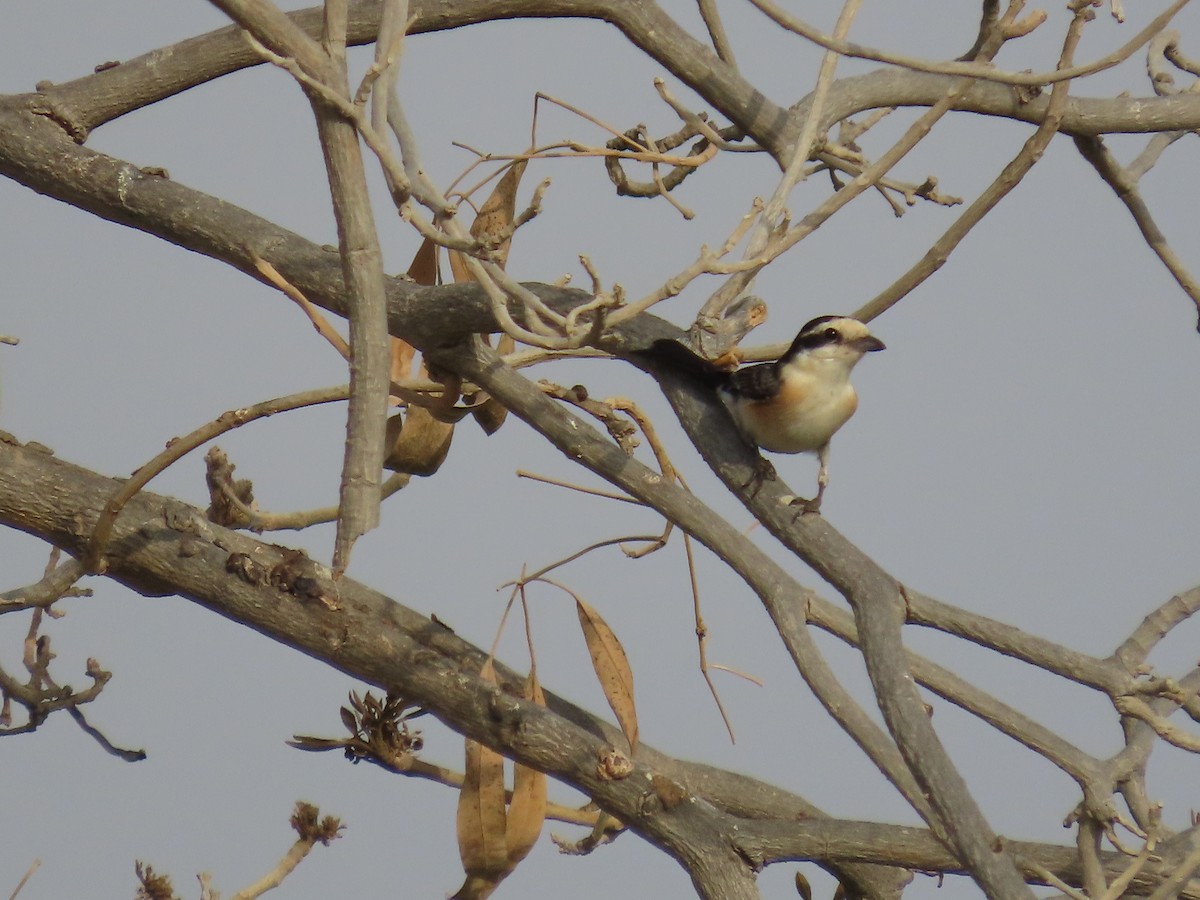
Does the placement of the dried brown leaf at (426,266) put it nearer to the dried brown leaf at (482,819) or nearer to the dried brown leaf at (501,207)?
the dried brown leaf at (501,207)

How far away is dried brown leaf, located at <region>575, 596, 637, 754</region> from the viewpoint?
2125mm

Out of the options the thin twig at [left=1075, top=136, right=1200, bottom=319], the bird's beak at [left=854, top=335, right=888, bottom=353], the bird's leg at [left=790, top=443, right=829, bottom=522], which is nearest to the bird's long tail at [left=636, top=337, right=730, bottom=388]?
the bird's leg at [left=790, top=443, right=829, bottom=522]

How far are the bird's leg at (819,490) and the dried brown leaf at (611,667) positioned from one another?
0.39 m

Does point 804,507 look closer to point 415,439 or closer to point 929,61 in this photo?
point 929,61

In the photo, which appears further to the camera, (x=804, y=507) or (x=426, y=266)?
(x=426, y=266)

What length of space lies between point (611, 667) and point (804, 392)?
A: 1.61ft

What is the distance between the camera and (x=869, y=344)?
7.47 feet

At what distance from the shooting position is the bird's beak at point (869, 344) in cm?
227

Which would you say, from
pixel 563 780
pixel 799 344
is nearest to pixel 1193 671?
pixel 799 344

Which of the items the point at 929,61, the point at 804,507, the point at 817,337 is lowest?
the point at 804,507

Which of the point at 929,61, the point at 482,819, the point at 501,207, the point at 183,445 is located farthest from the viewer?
the point at 501,207

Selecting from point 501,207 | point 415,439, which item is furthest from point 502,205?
point 415,439

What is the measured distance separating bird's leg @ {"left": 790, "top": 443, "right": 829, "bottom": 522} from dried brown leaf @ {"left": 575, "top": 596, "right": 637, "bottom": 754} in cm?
39

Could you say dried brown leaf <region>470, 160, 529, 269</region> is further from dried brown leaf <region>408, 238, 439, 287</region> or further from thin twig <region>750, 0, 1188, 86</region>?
thin twig <region>750, 0, 1188, 86</region>
